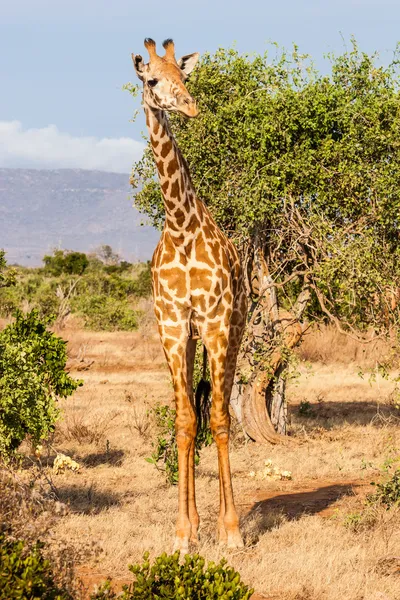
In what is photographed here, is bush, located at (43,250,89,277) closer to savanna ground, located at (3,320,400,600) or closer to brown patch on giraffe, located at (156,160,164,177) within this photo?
savanna ground, located at (3,320,400,600)

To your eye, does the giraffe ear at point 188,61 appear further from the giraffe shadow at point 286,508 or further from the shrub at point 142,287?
the shrub at point 142,287

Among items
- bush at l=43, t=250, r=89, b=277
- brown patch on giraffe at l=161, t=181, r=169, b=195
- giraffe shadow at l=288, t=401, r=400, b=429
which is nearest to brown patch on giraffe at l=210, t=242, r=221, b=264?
brown patch on giraffe at l=161, t=181, r=169, b=195

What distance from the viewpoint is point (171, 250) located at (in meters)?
7.48

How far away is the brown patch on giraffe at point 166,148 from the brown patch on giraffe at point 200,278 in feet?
3.36

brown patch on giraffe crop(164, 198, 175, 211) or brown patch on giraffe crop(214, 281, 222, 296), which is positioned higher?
brown patch on giraffe crop(164, 198, 175, 211)

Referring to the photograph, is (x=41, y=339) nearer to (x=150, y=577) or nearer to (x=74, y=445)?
(x=74, y=445)

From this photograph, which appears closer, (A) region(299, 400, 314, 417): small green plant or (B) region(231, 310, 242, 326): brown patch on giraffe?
(B) region(231, 310, 242, 326): brown patch on giraffe

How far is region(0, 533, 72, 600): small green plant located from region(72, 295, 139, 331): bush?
25211 mm

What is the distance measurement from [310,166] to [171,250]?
574cm

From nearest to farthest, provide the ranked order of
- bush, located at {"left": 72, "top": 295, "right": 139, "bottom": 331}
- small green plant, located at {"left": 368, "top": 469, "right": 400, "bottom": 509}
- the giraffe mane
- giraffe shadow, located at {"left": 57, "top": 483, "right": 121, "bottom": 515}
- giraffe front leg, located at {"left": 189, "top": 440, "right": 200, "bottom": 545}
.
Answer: the giraffe mane, giraffe front leg, located at {"left": 189, "top": 440, "right": 200, "bottom": 545}, small green plant, located at {"left": 368, "top": 469, "right": 400, "bottom": 509}, giraffe shadow, located at {"left": 57, "top": 483, "right": 121, "bottom": 515}, bush, located at {"left": 72, "top": 295, "right": 139, "bottom": 331}

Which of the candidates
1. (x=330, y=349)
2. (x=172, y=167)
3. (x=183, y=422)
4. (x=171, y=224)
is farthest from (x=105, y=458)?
(x=330, y=349)

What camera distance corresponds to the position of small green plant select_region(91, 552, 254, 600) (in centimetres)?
506

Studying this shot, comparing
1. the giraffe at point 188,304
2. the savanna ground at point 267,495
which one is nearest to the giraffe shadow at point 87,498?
the savanna ground at point 267,495

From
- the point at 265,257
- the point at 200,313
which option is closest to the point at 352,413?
the point at 265,257
